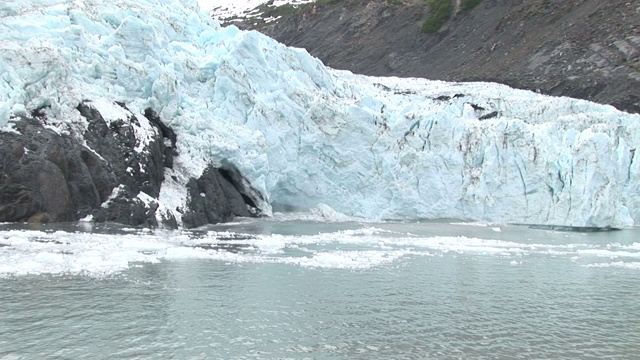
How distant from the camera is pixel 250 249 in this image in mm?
14094

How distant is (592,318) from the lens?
9117 mm

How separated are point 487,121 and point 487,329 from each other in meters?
19.0

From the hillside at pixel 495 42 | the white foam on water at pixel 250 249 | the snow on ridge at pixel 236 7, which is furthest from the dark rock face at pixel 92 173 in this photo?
the snow on ridge at pixel 236 7

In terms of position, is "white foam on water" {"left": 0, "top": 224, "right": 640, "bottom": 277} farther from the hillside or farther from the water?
the hillside

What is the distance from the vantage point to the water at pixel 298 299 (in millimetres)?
7246

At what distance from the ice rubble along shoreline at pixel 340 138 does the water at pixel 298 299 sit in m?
6.74

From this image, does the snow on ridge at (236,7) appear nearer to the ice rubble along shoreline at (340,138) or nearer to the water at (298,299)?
the ice rubble along shoreline at (340,138)

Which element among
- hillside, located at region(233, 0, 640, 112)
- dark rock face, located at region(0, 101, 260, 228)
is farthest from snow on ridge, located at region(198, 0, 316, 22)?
dark rock face, located at region(0, 101, 260, 228)

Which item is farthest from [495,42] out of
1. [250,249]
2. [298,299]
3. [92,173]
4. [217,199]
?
[298,299]

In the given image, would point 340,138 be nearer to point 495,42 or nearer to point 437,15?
point 495,42

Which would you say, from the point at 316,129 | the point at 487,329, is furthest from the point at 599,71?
the point at 487,329

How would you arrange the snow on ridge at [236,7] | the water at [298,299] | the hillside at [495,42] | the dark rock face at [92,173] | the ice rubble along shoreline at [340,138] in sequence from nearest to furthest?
the water at [298,299] < the dark rock face at [92,173] < the ice rubble along shoreline at [340,138] < the hillside at [495,42] < the snow on ridge at [236,7]

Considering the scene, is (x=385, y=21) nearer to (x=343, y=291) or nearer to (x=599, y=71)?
(x=599, y=71)

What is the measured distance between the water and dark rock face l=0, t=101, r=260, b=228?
131 centimetres
